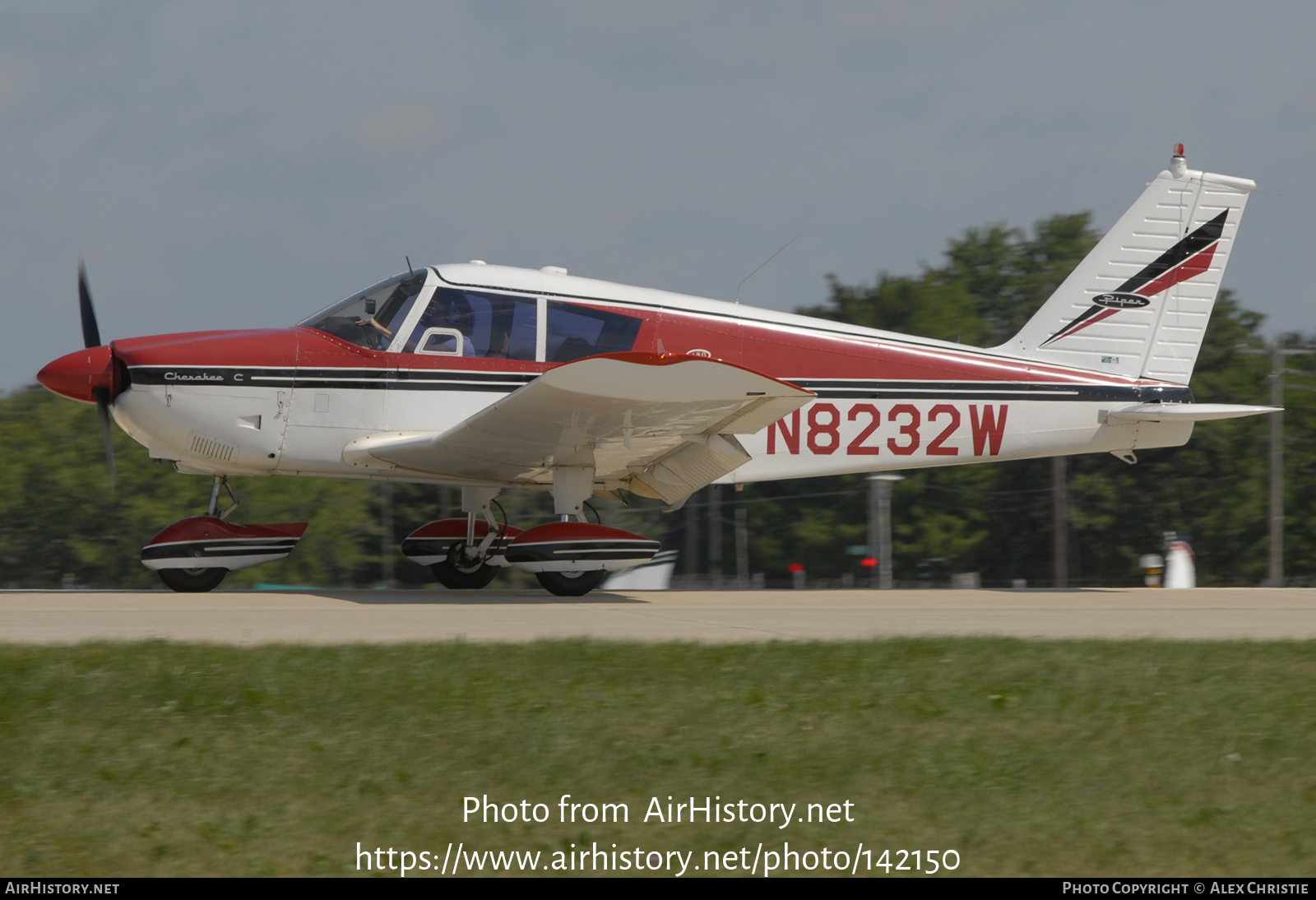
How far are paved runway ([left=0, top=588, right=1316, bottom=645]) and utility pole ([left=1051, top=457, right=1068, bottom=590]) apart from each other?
29.3 metres

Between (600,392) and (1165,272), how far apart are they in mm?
6887

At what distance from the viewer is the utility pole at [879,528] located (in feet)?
137

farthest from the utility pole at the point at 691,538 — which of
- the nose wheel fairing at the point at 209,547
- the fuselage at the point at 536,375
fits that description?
the nose wheel fairing at the point at 209,547

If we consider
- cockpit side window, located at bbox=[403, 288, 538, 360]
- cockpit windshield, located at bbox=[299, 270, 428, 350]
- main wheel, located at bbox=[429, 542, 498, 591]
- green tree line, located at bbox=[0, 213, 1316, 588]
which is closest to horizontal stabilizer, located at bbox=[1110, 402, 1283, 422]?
cockpit side window, located at bbox=[403, 288, 538, 360]

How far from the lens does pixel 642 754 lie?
4.79 meters

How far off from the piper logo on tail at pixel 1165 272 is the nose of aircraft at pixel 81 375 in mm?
9101

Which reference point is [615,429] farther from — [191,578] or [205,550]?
[191,578]

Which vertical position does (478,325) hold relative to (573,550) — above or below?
above

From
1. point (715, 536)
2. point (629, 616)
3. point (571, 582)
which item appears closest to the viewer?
point (629, 616)

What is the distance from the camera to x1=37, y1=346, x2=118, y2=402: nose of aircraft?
10.4 metres

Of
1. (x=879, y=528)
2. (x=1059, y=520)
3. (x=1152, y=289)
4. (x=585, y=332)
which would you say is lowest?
(x=879, y=528)

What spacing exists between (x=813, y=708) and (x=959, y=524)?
46.9 metres

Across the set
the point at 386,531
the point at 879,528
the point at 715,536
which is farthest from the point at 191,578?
the point at 386,531

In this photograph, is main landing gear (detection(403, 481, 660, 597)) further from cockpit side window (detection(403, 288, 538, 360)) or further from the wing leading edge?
cockpit side window (detection(403, 288, 538, 360))
